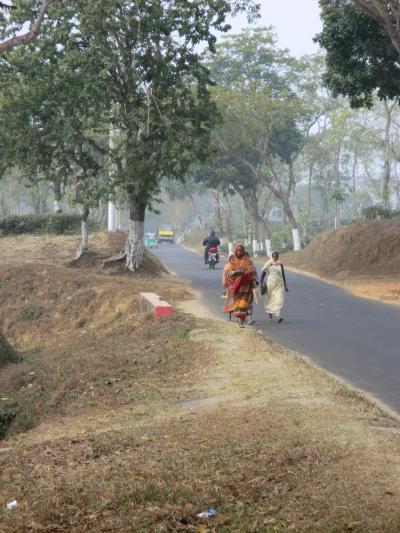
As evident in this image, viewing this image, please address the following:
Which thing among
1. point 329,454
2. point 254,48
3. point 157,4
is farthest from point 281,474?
point 254,48

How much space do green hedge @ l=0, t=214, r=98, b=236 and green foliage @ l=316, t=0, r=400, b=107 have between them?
64.5ft

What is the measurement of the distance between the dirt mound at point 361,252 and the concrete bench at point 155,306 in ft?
45.4

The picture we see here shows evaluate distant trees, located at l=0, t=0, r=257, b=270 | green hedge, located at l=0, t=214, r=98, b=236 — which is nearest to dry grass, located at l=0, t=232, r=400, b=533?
distant trees, located at l=0, t=0, r=257, b=270

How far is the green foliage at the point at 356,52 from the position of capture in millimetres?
24766

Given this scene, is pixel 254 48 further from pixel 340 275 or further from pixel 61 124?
pixel 61 124

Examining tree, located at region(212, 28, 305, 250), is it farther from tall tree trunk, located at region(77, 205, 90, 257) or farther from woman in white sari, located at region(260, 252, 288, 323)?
woman in white sari, located at region(260, 252, 288, 323)

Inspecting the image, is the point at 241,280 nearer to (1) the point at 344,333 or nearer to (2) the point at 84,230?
(1) the point at 344,333

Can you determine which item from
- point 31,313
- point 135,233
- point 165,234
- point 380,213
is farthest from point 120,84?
point 165,234

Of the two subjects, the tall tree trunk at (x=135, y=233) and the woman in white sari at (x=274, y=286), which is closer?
the woman in white sari at (x=274, y=286)

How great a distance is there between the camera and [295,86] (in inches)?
2201

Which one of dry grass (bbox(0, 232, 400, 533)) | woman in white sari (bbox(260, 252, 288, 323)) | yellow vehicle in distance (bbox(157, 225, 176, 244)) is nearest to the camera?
dry grass (bbox(0, 232, 400, 533))

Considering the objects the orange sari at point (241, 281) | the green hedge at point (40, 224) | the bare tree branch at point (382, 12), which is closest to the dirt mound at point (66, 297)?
the orange sari at point (241, 281)

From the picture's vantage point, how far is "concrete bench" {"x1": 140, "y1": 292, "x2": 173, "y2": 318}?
17.3 meters

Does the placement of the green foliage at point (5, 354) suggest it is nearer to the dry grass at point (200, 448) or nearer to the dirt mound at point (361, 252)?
the dry grass at point (200, 448)
